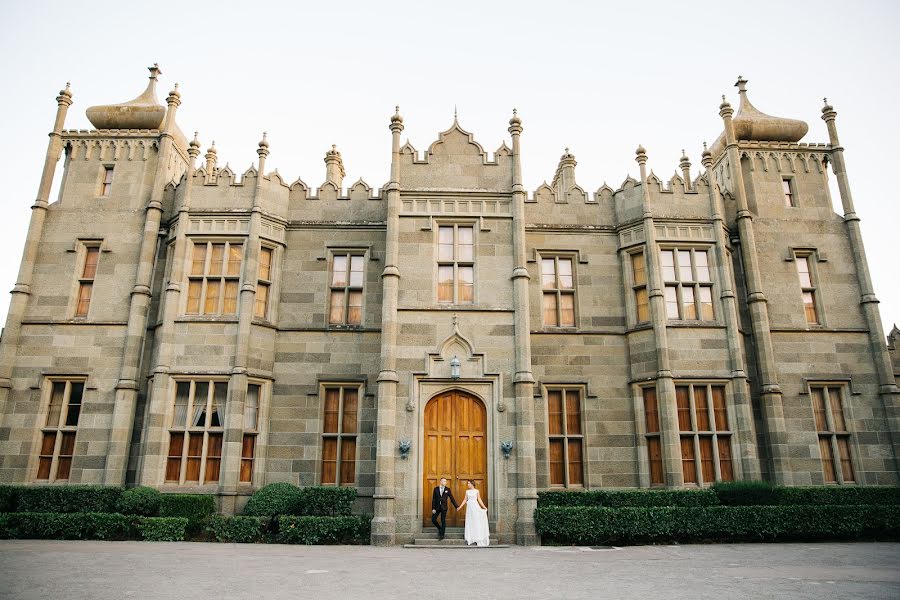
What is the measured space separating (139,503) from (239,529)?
267 cm

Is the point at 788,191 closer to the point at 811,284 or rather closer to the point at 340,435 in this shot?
the point at 811,284

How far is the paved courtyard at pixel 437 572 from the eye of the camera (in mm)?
8586

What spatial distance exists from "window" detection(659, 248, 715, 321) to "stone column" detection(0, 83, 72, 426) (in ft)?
63.7

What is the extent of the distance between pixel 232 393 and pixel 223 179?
678cm

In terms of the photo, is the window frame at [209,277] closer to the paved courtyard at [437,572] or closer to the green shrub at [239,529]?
the green shrub at [239,529]

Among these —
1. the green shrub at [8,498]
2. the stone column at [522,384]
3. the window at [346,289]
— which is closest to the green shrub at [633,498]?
the stone column at [522,384]

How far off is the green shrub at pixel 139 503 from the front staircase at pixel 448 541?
6437 millimetres

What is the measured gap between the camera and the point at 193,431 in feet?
54.8

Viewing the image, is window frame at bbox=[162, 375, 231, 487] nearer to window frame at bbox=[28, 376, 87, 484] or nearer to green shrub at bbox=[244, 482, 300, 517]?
green shrub at bbox=[244, 482, 300, 517]

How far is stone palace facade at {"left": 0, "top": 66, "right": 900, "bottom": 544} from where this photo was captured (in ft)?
53.7

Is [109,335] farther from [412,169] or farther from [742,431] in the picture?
[742,431]

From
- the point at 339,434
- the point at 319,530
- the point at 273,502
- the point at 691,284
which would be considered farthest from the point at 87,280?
the point at 691,284

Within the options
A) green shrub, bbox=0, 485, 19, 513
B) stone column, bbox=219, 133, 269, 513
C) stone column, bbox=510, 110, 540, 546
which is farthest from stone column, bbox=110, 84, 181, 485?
stone column, bbox=510, 110, 540, 546

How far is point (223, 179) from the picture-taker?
1881cm
